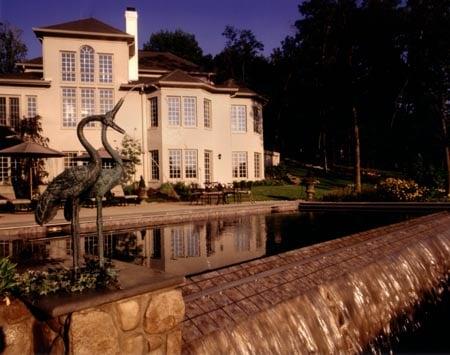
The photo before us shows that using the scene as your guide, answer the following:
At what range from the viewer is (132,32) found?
27.7m

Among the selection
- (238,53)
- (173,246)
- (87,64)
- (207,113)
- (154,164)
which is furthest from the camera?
(238,53)

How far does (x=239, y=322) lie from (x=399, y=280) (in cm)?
427

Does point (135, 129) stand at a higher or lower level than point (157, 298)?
higher

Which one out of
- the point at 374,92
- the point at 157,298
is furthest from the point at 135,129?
the point at 157,298

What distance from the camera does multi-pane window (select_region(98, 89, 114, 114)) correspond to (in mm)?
25781

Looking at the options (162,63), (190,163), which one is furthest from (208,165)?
(162,63)

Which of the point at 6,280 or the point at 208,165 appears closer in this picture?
the point at 6,280

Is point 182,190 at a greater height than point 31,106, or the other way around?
point 31,106

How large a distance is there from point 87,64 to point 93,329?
25138mm

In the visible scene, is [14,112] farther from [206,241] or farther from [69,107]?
[206,241]

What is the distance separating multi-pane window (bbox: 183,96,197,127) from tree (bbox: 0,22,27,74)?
109 ft

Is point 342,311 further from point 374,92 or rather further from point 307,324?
point 374,92

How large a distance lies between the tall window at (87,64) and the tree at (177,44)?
36251 millimetres

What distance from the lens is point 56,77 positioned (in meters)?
24.8
